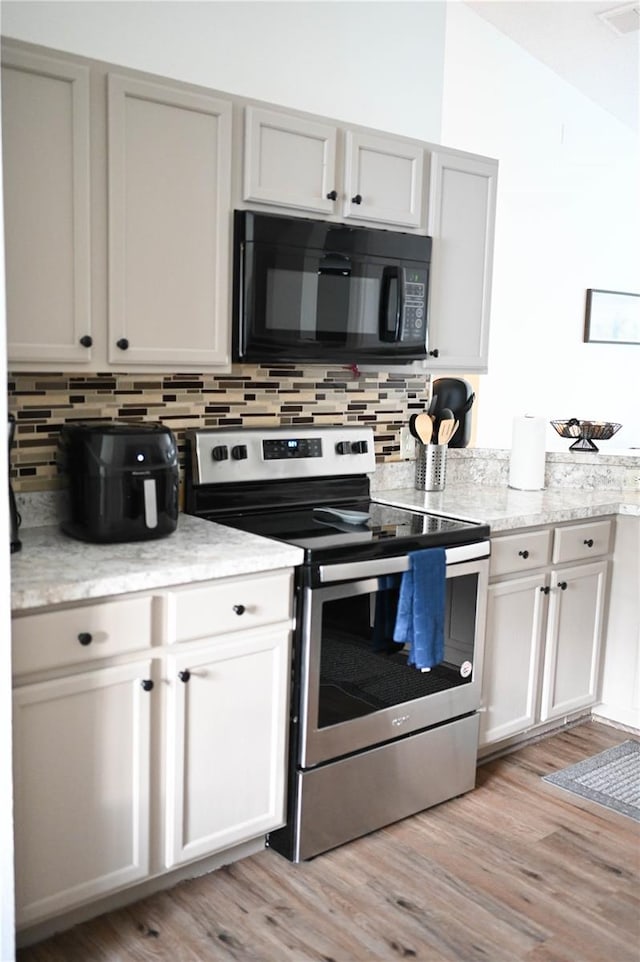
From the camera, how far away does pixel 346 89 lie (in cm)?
316

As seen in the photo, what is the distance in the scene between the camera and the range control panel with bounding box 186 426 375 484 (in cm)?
281

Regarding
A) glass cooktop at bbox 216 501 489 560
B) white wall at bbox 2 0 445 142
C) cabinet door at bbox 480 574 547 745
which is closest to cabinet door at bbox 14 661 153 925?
glass cooktop at bbox 216 501 489 560

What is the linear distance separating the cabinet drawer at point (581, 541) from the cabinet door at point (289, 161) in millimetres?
1398

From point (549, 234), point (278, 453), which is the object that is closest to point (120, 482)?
point (278, 453)

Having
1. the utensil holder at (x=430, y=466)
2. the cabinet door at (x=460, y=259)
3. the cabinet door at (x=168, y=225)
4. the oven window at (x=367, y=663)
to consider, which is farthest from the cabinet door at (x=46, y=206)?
the utensil holder at (x=430, y=466)

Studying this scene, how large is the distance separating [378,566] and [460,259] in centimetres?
126

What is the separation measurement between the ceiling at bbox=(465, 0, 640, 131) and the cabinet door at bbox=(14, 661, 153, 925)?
3.10 m

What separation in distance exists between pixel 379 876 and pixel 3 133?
2.12 meters

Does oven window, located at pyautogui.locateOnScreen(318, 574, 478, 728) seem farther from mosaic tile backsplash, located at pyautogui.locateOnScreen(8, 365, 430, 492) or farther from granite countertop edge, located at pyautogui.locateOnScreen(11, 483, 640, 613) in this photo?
mosaic tile backsplash, located at pyautogui.locateOnScreen(8, 365, 430, 492)

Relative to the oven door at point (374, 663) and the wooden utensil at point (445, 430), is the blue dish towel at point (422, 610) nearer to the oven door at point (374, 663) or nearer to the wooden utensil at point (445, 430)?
the oven door at point (374, 663)

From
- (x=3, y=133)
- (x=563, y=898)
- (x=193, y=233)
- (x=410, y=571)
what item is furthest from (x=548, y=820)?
(x=3, y=133)

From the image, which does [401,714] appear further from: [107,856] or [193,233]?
[193,233]

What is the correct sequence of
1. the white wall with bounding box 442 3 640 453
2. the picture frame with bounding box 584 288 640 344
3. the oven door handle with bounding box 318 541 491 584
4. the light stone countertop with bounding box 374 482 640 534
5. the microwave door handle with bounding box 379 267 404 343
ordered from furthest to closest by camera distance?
the picture frame with bounding box 584 288 640 344 → the white wall with bounding box 442 3 640 453 → the light stone countertop with bounding box 374 482 640 534 → the microwave door handle with bounding box 379 267 404 343 → the oven door handle with bounding box 318 541 491 584

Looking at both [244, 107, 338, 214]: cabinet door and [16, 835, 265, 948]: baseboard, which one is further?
[244, 107, 338, 214]: cabinet door
